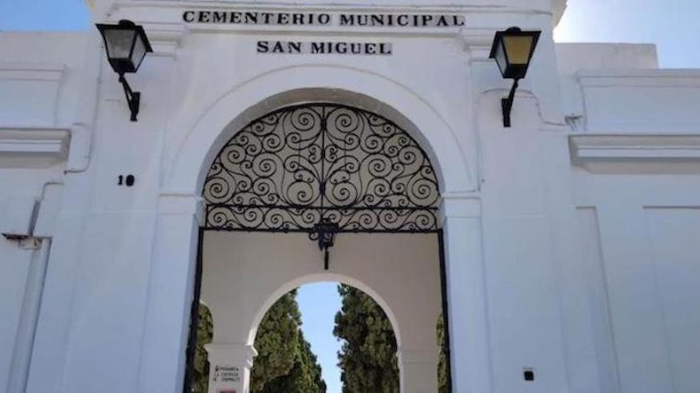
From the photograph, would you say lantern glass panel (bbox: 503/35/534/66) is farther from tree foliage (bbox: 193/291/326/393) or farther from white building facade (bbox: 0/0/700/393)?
tree foliage (bbox: 193/291/326/393)

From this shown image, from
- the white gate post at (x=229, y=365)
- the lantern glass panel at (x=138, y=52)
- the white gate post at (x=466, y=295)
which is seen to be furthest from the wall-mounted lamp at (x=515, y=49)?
the white gate post at (x=229, y=365)

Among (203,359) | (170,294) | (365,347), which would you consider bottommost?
(170,294)

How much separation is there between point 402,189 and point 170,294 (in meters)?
2.29

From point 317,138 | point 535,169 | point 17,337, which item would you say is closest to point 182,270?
point 17,337

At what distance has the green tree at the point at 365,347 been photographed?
17562 millimetres

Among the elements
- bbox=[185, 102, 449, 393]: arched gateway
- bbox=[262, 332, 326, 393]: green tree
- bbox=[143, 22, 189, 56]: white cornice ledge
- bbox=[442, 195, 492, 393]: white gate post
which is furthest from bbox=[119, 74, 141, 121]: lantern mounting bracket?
bbox=[262, 332, 326, 393]: green tree

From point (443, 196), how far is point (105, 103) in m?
3.10

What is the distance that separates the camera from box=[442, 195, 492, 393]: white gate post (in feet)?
15.8

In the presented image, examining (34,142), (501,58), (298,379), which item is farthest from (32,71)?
(298,379)

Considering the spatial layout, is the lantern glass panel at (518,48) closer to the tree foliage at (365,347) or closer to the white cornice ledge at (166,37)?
the white cornice ledge at (166,37)

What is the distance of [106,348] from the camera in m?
4.79

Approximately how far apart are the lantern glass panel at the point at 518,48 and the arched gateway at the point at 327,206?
48.1 inches

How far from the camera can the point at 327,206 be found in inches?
225

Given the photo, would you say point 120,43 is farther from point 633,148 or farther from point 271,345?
point 271,345
